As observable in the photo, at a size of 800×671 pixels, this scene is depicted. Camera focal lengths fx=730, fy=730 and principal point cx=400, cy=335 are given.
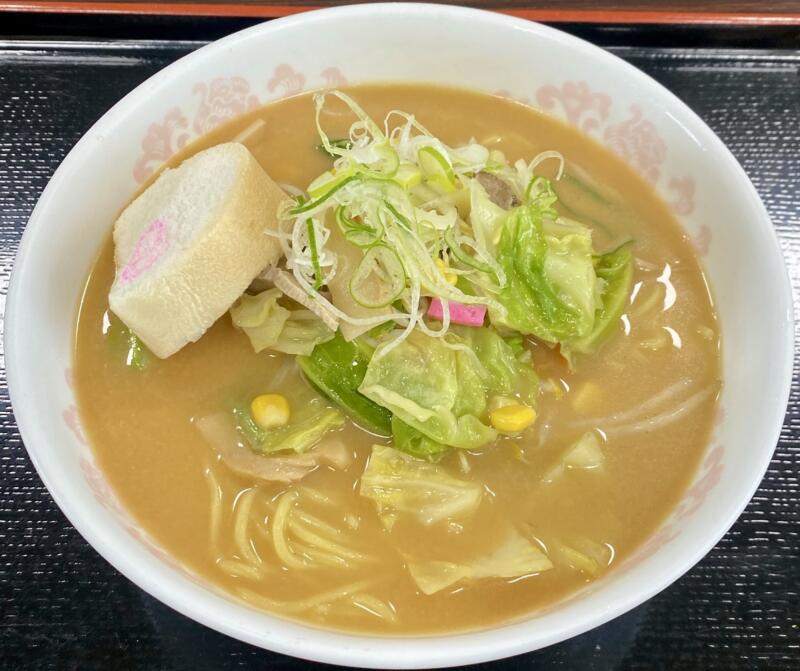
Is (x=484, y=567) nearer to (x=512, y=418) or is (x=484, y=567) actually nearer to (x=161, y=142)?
(x=512, y=418)

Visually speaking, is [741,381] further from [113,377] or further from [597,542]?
[113,377]

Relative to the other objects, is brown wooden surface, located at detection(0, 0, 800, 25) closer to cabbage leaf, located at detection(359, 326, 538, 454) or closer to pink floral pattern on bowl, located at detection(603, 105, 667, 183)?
pink floral pattern on bowl, located at detection(603, 105, 667, 183)

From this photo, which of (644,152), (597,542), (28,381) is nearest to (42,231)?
(28,381)

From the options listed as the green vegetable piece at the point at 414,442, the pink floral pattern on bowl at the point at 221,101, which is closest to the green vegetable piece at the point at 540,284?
the green vegetable piece at the point at 414,442

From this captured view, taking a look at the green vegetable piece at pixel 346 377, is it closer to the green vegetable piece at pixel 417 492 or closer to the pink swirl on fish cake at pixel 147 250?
the green vegetable piece at pixel 417 492

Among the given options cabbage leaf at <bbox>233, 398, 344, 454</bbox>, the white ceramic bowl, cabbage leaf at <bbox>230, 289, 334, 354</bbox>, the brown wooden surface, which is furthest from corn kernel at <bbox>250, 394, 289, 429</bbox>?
the brown wooden surface

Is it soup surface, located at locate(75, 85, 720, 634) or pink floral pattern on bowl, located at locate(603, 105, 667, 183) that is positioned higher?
pink floral pattern on bowl, located at locate(603, 105, 667, 183)
